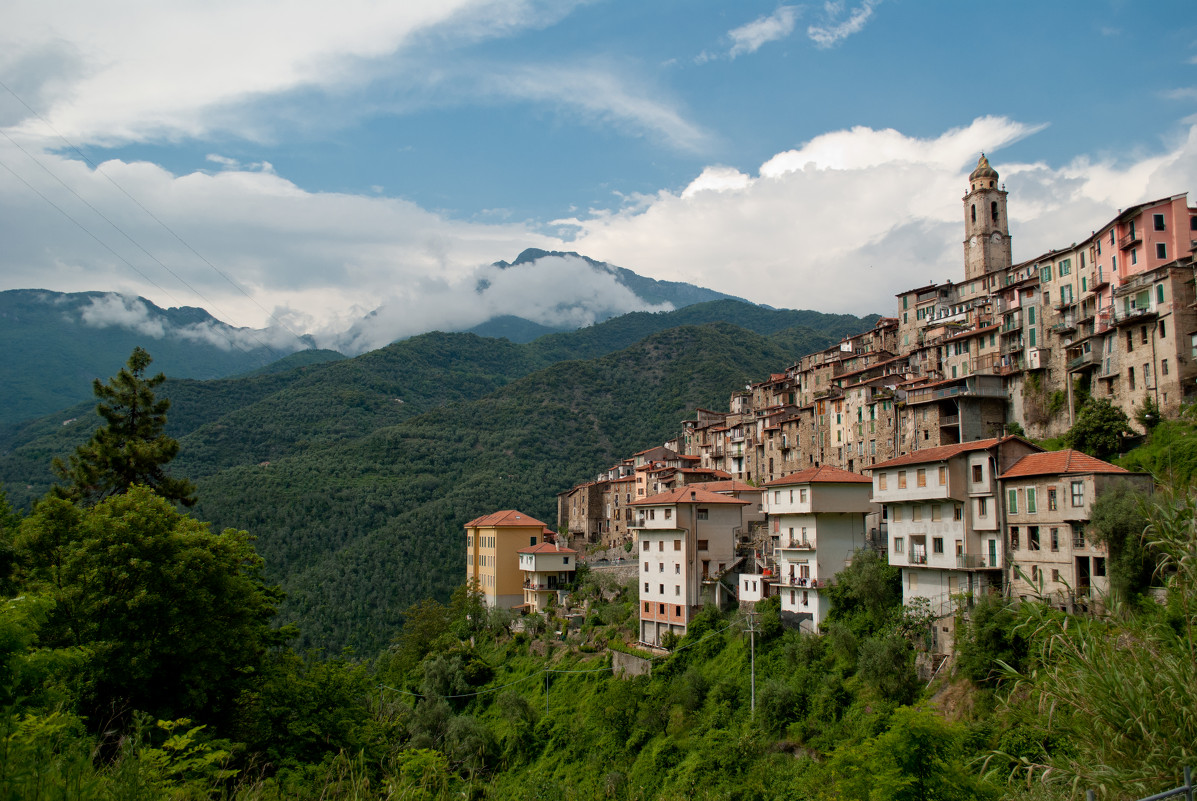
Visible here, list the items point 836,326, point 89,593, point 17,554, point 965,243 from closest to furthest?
point 89,593, point 17,554, point 965,243, point 836,326

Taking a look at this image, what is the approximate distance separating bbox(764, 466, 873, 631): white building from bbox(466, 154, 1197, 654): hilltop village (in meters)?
0.10

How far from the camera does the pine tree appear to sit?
30859 mm

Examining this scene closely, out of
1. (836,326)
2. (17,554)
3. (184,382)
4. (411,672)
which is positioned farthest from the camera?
(836,326)

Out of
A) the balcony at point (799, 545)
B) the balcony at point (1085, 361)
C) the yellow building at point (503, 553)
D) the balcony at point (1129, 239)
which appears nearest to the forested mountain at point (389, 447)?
the yellow building at point (503, 553)

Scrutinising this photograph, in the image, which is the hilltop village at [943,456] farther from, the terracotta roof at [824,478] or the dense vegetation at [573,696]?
the dense vegetation at [573,696]

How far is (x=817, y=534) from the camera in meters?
40.5

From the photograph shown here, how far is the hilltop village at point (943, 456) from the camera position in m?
31.5

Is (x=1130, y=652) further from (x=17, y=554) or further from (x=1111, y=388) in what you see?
(x=1111, y=388)

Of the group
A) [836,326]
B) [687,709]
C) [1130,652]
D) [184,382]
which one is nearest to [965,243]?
[687,709]

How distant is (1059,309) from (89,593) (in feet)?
161

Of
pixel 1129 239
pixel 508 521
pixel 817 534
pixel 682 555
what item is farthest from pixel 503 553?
pixel 1129 239

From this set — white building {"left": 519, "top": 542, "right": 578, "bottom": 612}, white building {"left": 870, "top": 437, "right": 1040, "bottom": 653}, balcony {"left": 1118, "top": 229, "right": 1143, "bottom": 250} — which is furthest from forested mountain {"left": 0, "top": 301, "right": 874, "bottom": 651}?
balcony {"left": 1118, "top": 229, "right": 1143, "bottom": 250}

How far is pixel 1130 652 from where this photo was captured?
12.4 meters

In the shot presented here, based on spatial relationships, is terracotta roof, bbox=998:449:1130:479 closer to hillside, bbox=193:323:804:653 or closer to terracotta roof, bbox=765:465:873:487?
terracotta roof, bbox=765:465:873:487
